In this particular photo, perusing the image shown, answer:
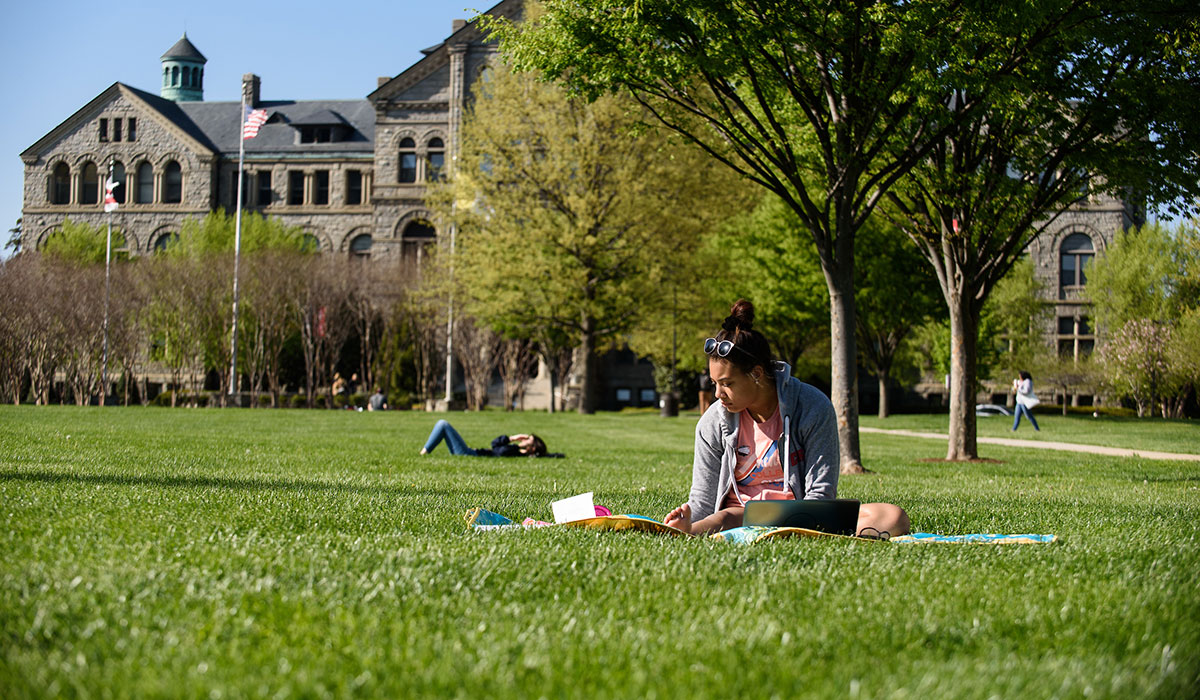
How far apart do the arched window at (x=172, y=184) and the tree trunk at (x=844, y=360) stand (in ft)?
181

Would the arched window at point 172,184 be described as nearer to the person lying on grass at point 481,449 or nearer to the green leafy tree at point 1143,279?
the green leafy tree at point 1143,279

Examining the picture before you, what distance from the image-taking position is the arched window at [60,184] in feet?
190

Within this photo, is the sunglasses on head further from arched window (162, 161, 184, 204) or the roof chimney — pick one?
the roof chimney

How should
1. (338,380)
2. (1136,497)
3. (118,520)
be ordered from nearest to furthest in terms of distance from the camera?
(118,520) → (1136,497) → (338,380)

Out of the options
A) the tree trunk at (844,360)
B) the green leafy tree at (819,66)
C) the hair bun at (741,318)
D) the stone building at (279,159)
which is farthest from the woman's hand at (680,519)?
the stone building at (279,159)

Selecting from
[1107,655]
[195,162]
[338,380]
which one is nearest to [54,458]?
[1107,655]

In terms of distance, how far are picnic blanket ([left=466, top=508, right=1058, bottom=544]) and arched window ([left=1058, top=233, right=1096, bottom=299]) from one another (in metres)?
58.2

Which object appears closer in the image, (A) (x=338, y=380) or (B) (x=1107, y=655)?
(B) (x=1107, y=655)

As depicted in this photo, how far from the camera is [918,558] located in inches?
204

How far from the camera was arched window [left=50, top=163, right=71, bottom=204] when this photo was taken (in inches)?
2277

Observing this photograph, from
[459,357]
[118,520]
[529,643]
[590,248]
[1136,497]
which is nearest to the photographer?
[529,643]

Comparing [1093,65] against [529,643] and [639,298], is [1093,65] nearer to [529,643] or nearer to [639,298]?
[529,643]

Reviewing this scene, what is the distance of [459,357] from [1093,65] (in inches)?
1336

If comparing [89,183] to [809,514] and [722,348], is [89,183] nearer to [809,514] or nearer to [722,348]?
[722,348]
